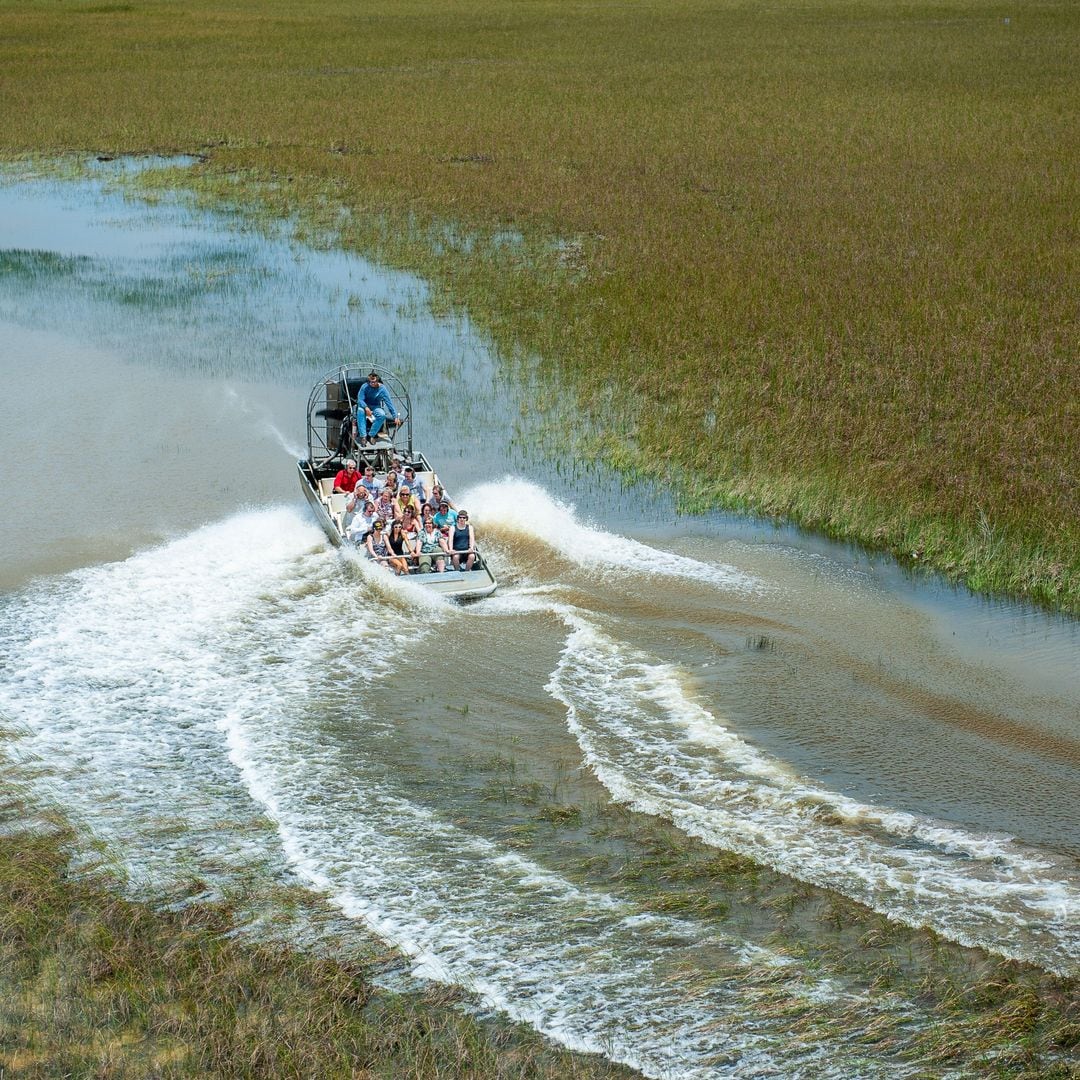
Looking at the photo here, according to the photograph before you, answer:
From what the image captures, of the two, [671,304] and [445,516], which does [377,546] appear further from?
[671,304]

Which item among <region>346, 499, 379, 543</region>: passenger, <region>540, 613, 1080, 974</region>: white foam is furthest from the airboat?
<region>540, 613, 1080, 974</region>: white foam

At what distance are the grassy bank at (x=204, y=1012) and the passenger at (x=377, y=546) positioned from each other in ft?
26.8

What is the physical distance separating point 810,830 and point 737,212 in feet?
95.7

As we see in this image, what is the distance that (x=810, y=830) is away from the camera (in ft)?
44.1

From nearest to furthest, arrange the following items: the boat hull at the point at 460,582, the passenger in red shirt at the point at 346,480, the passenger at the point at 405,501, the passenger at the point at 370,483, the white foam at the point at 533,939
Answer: the white foam at the point at 533,939
the boat hull at the point at 460,582
the passenger at the point at 405,501
the passenger at the point at 370,483
the passenger in red shirt at the point at 346,480

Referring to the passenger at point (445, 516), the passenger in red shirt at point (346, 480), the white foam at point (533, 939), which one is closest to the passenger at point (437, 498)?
the passenger at point (445, 516)

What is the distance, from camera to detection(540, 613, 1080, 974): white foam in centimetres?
1196

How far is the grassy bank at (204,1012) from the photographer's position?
999 cm

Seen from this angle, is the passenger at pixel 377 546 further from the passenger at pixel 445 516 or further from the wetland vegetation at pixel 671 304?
the wetland vegetation at pixel 671 304

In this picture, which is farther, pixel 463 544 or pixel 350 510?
pixel 350 510

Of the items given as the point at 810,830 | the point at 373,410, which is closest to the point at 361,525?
the point at 373,410

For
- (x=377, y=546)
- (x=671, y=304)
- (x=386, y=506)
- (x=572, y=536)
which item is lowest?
(x=572, y=536)

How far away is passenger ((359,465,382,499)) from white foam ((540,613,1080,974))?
519 centimetres

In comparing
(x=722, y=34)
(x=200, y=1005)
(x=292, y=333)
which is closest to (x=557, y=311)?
(x=292, y=333)
